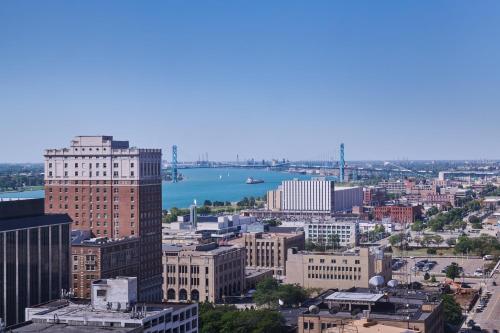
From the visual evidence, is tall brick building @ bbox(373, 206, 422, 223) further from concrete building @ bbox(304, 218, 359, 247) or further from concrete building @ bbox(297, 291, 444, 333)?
concrete building @ bbox(297, 291, 444, 333)

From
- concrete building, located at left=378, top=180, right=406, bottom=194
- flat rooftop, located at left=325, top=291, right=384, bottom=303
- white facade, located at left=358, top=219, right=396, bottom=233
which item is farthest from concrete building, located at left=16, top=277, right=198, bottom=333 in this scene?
concrete building, located at left=378, top=180, right=406, bottom=194

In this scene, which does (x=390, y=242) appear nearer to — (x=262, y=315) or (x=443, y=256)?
(x=443, y=256)

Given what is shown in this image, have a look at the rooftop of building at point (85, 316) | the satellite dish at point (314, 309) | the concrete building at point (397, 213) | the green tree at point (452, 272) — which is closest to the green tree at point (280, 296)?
the satellite dish at point (314, 309)

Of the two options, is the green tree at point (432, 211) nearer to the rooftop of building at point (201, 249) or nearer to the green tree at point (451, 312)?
the rooftop of building at point (201, 249)

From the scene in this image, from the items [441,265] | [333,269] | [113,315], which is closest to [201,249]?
[333,269]

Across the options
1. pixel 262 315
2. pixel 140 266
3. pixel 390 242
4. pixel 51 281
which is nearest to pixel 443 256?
pixel 390 242

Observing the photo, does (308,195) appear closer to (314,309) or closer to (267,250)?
(267,250)
